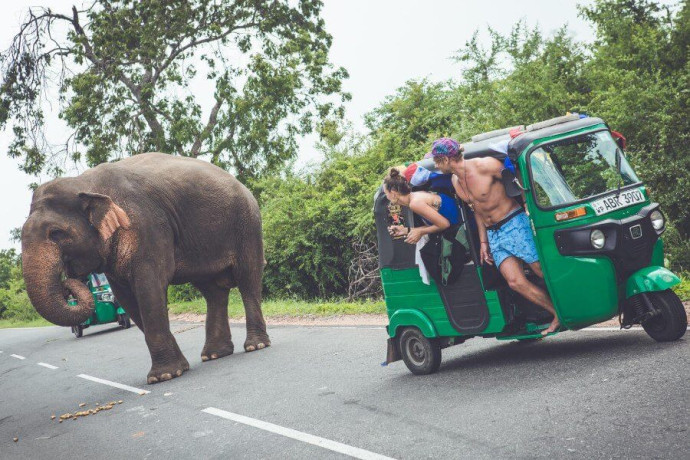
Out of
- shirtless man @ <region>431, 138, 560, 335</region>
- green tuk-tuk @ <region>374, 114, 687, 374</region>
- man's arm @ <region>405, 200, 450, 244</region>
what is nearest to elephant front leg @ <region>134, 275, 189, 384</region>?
green tuk-tuk @ <region>374, 114, 687, 374</region>

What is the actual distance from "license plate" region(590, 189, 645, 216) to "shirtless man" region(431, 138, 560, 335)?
61 centimetres

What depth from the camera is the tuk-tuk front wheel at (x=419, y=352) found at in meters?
7.20

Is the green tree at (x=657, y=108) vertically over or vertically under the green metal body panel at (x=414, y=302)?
over

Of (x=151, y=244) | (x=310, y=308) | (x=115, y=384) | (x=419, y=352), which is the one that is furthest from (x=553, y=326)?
(x=310, y=308)

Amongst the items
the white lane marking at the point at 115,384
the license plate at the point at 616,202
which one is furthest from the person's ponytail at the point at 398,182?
the white lane marking at the point at 115,384

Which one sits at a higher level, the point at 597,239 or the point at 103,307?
the point at 103,307

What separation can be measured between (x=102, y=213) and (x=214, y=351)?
9.83 feet

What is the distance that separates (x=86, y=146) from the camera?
26.9m

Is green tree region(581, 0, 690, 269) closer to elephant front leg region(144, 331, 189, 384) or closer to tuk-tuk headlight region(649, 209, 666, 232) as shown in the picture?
tuk-tuk headlight region(649, 209, 666, 232)

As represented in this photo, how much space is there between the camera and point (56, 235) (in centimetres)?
946

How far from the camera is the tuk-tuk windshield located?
6.32 meters

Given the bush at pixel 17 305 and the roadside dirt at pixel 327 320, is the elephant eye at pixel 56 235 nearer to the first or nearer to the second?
the roadside dirt at pixel 327 320

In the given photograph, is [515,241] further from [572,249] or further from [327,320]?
[327,320]

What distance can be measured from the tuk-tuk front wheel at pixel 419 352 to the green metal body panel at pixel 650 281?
1.96 meters
